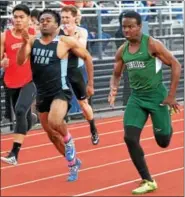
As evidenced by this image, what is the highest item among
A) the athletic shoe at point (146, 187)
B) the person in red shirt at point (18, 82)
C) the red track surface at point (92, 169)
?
the person in red shirt at point (18, 82)

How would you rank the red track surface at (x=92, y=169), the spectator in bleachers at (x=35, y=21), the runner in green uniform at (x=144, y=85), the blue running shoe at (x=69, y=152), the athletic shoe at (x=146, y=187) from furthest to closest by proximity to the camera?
1. the red track surface at (x=92, y=169)
2. the spectator in bleachers at (x=35, y=21)
3. the athletic shoe at (x=146, y=187)
4. the blue running shoe at (x=69, y=152)
5. the runner in green uniform at (x=144, y=85)

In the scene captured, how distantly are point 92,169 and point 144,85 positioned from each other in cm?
293

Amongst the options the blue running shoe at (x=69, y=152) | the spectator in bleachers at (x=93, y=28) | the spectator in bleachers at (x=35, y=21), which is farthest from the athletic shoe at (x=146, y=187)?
the spectator in bleachers at (x=93, y=28)

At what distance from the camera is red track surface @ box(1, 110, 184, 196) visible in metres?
9.02

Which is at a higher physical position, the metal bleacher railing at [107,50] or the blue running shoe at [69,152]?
the blue running shoe at [69,152]

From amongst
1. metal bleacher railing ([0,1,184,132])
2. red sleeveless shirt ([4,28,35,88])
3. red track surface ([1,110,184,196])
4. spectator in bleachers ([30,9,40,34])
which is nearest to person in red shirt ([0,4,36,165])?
red sleeveless shirt ([4,28,35,88])

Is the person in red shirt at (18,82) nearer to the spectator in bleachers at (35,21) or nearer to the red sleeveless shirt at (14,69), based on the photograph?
the red sleeveless shirt at (14,69)

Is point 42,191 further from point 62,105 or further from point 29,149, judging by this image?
point 29,149

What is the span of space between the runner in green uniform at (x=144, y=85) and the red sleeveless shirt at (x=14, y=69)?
1.44 m

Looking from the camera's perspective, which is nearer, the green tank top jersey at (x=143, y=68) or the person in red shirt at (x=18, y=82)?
the green tank top jersey at (x=143, y=68)

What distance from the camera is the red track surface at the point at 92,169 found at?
9.02 metres

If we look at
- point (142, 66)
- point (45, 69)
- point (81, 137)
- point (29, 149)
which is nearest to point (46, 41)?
point (45, 69)

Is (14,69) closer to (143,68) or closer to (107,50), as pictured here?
(143,68)

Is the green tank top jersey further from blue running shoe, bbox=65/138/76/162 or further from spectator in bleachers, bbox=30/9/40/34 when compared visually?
spectator in bleachers, bbox=30/9/40/34
